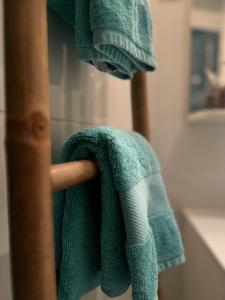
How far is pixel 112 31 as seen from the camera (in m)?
0.39

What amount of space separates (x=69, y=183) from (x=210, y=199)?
91 centimetres

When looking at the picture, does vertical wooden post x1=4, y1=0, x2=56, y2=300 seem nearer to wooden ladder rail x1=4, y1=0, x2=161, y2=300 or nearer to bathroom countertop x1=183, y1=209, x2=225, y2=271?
wooden ladder rail x1=4, y1=0, x2=161, y2=300

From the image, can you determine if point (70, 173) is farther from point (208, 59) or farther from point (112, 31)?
point (208, 59)

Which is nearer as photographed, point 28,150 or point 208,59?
point 28,150

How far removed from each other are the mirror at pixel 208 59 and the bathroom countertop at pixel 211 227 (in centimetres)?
33

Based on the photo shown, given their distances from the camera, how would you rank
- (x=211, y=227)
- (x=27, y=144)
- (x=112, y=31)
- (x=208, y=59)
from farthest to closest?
(x=208, y=59) < (x=211, y=227) < (x=112, y=31) < (x=27, y=144)

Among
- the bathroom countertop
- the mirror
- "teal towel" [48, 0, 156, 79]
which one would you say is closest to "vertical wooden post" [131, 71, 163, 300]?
"teal towel" [48, 0, 156, 79]

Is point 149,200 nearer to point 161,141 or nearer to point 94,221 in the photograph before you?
point 94,221

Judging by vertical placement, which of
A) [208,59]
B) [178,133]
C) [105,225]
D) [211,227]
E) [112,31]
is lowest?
[211,227]

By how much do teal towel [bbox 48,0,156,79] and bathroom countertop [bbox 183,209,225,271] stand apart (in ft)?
1.57

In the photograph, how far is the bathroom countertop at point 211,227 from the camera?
0.77 meters

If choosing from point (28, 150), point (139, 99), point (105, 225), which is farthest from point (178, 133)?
point (28, 150)

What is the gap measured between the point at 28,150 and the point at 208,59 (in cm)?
101

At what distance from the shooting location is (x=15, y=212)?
0.89ft
